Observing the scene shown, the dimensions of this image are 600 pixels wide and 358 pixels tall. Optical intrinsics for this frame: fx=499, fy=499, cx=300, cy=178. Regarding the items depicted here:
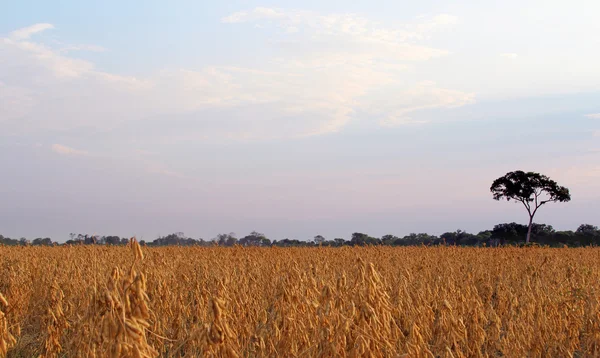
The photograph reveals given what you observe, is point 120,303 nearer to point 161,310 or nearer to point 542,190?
point 161,310

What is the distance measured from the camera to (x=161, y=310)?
5.68m

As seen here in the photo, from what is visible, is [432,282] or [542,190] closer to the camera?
[432,282]

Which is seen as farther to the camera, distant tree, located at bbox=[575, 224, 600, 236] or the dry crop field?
distant tree, located at bbox=[575, 224, 600, 236]

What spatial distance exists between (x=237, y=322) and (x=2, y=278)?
683 centimetres

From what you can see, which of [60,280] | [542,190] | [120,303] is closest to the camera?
[120,303]

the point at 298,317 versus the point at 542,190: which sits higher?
the point at 542,190

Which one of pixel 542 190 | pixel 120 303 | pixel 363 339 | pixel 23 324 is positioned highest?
pixel 542 190

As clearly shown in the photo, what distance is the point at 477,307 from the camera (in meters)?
5.13

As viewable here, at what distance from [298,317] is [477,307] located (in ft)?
7.77

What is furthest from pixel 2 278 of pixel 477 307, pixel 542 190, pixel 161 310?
pixel 542 190

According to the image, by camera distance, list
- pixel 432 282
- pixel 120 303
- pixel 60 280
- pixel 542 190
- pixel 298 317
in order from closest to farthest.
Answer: pixel 120 303 < pixel 298 317 < pixel 60 280 < pixel 432 282 < pixel 542 190

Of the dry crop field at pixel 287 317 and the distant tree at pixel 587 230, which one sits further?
the distant tree at pixel 587 230

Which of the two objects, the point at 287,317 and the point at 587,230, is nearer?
the point at 287,317

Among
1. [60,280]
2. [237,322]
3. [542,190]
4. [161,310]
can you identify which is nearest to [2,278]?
[60,280]
